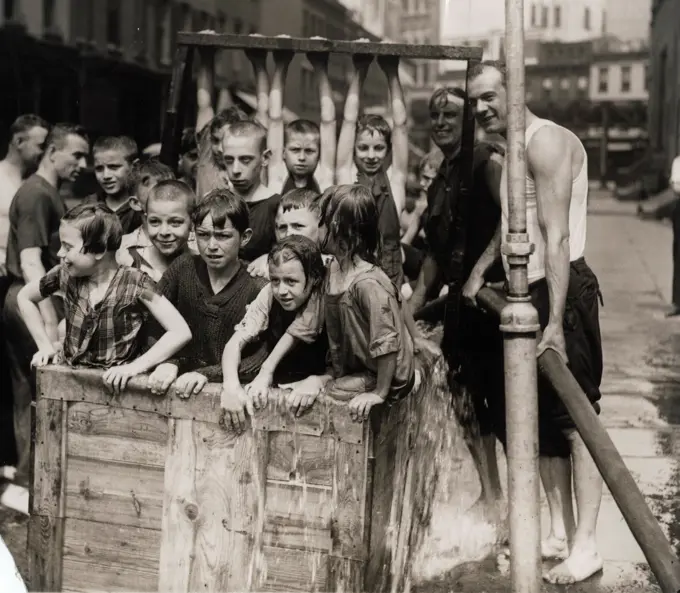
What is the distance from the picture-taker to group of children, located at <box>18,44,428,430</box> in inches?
130

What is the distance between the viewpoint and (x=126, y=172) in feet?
17.0

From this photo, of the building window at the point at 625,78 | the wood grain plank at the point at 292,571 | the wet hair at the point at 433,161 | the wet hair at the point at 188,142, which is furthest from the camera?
the building window at the point at 625,78

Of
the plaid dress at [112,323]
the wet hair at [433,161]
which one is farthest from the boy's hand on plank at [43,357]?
the wet hair at [433,161]

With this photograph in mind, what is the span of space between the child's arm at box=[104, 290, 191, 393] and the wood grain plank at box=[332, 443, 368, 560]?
0.70 metres

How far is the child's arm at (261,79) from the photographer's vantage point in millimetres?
5324

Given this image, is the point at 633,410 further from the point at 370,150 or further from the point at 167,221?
the point at 167,221

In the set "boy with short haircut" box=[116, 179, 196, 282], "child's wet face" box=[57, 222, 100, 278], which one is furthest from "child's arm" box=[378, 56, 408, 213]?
"child's wet face" box=[57, 222, 100, 278]

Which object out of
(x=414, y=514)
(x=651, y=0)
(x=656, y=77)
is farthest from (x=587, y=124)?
(x=414, y=514)

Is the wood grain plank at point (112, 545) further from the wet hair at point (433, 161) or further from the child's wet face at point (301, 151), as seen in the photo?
the wet hair at point (433, 161)

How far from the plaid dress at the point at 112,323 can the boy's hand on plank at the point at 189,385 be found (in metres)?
0.44

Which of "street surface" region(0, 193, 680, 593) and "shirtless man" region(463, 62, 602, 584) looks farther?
"street surface" region(0, 193, 680, 593)

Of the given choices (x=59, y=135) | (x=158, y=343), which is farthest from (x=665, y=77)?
(x=158, y=343)

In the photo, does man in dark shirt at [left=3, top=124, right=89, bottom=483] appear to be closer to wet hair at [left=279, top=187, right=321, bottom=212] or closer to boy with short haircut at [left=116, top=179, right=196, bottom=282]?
boy with short haircut at [left=116, top=179, right=196, bottom=282]

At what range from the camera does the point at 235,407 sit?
321 cm
